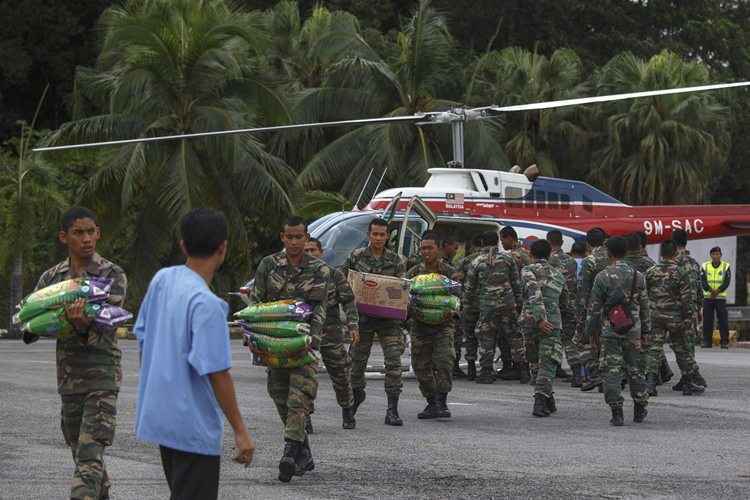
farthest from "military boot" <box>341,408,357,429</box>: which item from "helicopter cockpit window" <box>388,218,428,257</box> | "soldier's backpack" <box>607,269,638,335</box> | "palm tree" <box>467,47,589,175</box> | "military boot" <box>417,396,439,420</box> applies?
"palm tree" <box>467,47,589,175</box>

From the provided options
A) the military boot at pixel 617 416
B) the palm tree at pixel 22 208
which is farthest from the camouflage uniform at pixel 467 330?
the palm tree at pixel 22 208

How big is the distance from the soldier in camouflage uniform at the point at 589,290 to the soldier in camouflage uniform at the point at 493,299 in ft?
2.82

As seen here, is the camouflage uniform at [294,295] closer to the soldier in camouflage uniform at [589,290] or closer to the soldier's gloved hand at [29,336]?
the soldier's gloved hand at [29,336]

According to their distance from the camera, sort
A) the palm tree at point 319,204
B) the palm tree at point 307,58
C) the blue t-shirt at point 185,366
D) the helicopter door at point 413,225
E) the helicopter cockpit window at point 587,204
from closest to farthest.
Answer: the blue t-shirt at point 185,366 < the helicopter door at point 413,225 < the helicopter cockpit window at point 587,204 < the palm tree at point 319,204 < the palm tree at point 307,58

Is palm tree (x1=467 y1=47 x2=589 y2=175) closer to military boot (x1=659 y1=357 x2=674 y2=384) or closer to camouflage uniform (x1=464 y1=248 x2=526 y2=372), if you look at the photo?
military boot (x1=659 y1=357 x2=674 y2=384)

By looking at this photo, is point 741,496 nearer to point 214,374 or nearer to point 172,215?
point 214,374

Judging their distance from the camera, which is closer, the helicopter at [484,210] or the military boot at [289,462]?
the military boot at [289,462]

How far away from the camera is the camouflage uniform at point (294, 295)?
387 inches

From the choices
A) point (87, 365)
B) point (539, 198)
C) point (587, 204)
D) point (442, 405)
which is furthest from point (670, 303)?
point (87, 365)

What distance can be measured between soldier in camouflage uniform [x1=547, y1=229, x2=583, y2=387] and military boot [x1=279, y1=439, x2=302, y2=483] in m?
8.39

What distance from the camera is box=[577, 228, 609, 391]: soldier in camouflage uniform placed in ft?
52.5

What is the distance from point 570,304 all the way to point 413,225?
11.6 feet

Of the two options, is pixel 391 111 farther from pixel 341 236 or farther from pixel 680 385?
pixel 680 385

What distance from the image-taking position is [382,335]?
13.2 meters
